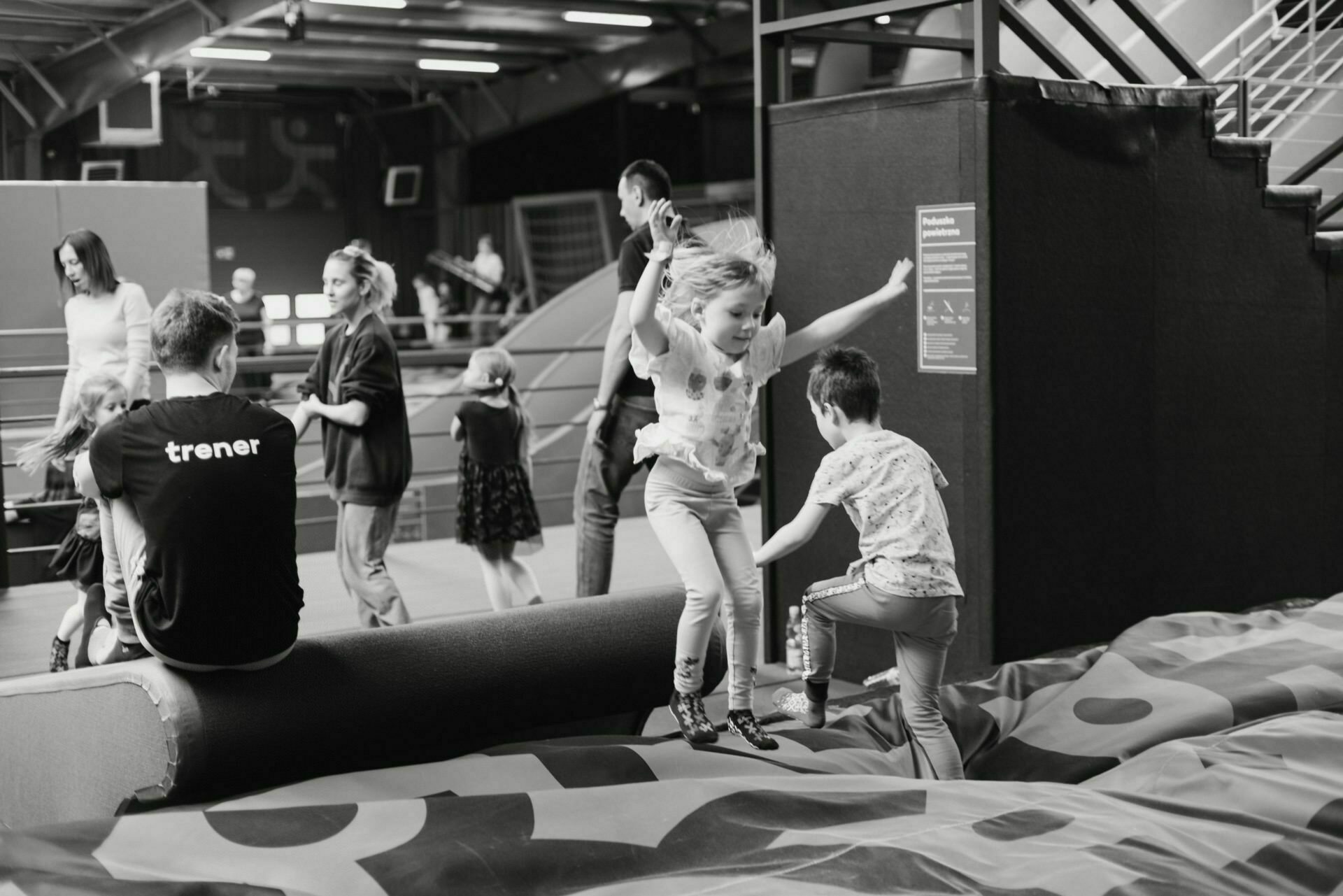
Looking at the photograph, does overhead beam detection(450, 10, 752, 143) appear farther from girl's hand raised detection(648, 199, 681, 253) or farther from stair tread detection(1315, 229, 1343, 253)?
girl's hand raised detection(648, 199, 681, 253)

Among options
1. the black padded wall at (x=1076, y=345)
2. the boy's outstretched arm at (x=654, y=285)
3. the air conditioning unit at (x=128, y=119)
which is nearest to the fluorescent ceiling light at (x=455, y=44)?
the air conditioning unit at (x=128, y=119)

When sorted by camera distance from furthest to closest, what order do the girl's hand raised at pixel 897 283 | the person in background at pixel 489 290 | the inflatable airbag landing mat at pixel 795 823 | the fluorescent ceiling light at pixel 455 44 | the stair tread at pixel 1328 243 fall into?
the person in background at pixel 489 290
the fluorescent ceiling light at pixel 455 44
the stair tread at pixel 1328 243
the girl's hand raised at pixel 897 283
the inflatable airbag landing mat at pixel 795 823

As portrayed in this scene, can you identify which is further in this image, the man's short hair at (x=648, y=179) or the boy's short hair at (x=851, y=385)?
the man's short hair at (x=648, y=179)

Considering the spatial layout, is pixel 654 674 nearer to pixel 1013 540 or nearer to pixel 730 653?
pixel 730 653

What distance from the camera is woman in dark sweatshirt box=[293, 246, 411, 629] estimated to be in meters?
4.61

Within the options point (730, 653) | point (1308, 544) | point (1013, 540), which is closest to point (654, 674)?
point (730, 653)

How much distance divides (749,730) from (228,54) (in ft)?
54.2

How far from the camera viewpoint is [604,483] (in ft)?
15.5

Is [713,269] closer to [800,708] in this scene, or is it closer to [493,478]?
[800,708]

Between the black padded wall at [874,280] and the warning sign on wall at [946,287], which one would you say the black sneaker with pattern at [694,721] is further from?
the warning sign on wall at [946,287]

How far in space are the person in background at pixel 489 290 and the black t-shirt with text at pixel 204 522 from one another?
15346mm

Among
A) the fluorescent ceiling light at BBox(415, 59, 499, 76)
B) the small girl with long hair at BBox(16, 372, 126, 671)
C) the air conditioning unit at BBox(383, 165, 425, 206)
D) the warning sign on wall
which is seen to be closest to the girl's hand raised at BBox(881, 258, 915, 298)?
the warning sign on wall

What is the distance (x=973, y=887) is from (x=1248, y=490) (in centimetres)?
316

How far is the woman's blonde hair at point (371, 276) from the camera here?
4.62 metres
